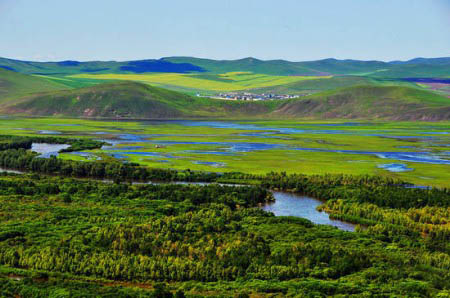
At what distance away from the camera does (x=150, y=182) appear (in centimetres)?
9038

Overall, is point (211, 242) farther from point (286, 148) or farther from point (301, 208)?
point (286, 148)

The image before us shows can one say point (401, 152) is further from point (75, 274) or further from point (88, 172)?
point (75, 274)

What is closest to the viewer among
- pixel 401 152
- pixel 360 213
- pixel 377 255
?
pixel 377 255

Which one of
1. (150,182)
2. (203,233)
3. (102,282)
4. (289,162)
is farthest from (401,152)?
(102,282)

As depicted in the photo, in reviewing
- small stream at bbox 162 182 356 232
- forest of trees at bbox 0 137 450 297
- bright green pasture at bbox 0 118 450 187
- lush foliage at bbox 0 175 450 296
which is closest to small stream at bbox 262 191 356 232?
small stream at bbox 162 182 356 232

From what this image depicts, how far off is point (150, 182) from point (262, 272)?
45510 mm

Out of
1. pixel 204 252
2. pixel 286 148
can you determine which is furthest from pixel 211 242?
pixel 286 148

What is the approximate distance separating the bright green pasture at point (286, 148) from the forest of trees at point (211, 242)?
776 inches

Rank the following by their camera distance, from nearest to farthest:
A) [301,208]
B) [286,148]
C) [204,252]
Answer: [204,252] → [301,208] → [286,148]

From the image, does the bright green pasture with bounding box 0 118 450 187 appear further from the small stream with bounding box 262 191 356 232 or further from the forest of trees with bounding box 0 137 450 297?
the forest of trees with bounding box 0 137 450 297

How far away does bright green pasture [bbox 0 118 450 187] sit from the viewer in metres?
102

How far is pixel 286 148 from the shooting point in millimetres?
135875

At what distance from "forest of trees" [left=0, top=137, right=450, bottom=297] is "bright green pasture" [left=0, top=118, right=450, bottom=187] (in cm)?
1971

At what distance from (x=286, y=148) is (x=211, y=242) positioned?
274 feet
